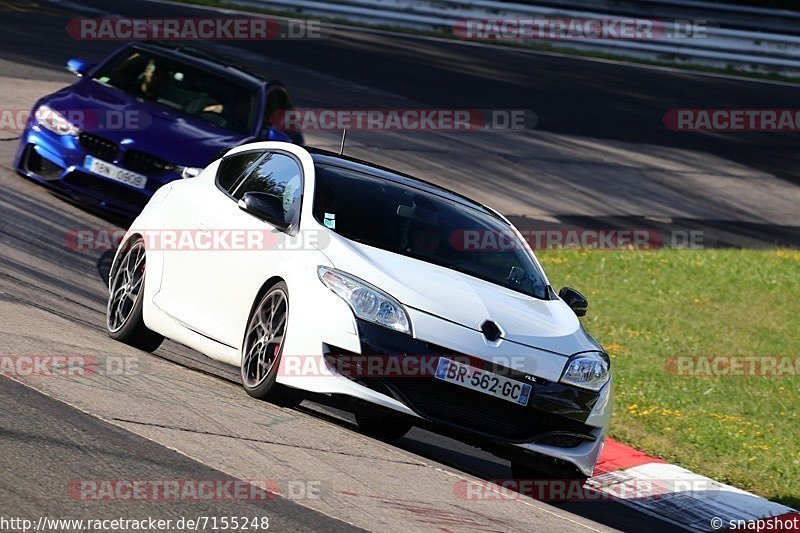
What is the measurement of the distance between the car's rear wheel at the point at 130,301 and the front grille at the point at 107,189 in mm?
3489

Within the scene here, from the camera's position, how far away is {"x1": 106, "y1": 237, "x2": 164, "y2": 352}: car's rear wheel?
923 cm

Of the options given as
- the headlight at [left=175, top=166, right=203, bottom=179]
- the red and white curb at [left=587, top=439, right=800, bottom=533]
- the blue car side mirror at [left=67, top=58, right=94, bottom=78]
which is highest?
the blue car side mirror at [left=67, top=58, right=94, bottom=78]

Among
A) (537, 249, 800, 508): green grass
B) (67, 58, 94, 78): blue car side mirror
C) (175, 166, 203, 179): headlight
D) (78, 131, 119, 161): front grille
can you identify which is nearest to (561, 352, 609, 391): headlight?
(537, 249, 800, 508): green grass

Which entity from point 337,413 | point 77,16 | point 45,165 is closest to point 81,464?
point 337,413

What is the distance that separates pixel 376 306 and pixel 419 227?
113cm

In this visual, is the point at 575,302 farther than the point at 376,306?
Yes

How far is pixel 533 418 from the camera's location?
7.41m

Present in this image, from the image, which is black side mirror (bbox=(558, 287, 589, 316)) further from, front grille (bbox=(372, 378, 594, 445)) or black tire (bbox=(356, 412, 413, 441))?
front grille (bbox=(372, 378, 594, 445))

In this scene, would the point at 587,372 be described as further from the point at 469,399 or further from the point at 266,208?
the point at 266,208

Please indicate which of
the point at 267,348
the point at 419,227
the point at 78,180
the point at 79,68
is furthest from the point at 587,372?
the point at 79,68

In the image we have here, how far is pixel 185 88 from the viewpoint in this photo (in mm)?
Answer: 14500

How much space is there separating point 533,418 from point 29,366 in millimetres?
2649

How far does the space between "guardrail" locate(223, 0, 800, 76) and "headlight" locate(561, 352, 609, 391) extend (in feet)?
70.6

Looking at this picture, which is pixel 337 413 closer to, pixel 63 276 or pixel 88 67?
pixel 63 276
